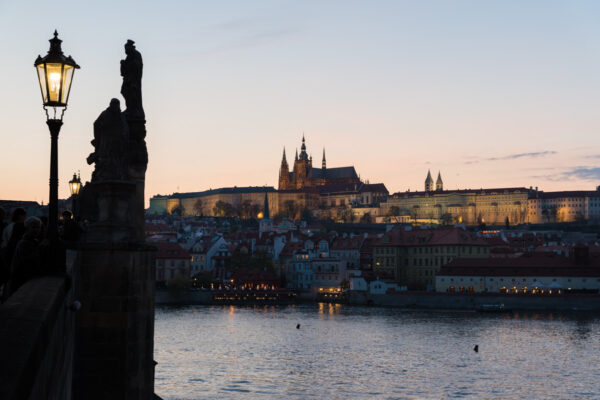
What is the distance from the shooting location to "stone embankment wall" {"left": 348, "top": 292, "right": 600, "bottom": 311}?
78.9m

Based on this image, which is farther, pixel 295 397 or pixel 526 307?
pixel 526 307

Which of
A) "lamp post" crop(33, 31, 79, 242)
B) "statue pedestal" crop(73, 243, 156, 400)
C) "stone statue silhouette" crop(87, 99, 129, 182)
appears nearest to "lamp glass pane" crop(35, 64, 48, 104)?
"lamp post" crop(33, 31, 79, 242)

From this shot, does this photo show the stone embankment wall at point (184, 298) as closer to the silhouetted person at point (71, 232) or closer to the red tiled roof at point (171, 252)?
the red tiled roof at point (171, 252)

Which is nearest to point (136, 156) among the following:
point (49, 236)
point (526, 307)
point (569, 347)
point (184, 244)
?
point (49, 236)

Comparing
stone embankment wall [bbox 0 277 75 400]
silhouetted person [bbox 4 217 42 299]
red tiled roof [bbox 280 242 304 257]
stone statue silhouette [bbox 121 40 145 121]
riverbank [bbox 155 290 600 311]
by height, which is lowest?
riverbank [bbox 155 290 600 311]

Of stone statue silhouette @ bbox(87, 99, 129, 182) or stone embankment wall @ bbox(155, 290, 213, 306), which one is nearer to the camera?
stone statue silhouette @ bbox(87, 99, 129, 182)

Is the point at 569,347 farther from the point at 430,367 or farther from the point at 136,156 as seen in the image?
the point at 136,156

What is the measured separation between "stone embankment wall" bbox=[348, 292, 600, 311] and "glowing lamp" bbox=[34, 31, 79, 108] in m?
77.0

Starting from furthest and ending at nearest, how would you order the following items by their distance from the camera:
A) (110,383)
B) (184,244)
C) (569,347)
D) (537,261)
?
(184,244), (537,261), (569,347), (110,383)

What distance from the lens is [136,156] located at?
11016mm

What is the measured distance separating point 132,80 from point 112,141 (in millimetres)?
1247

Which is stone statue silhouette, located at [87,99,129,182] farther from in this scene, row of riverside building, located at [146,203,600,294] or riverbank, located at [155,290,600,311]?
row of riverside building, located at [146,203,600,294]

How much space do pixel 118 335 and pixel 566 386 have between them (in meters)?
31.2

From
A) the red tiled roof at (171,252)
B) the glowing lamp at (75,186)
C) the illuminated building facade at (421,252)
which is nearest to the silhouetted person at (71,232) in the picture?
the glowing lamp at (75,186)
